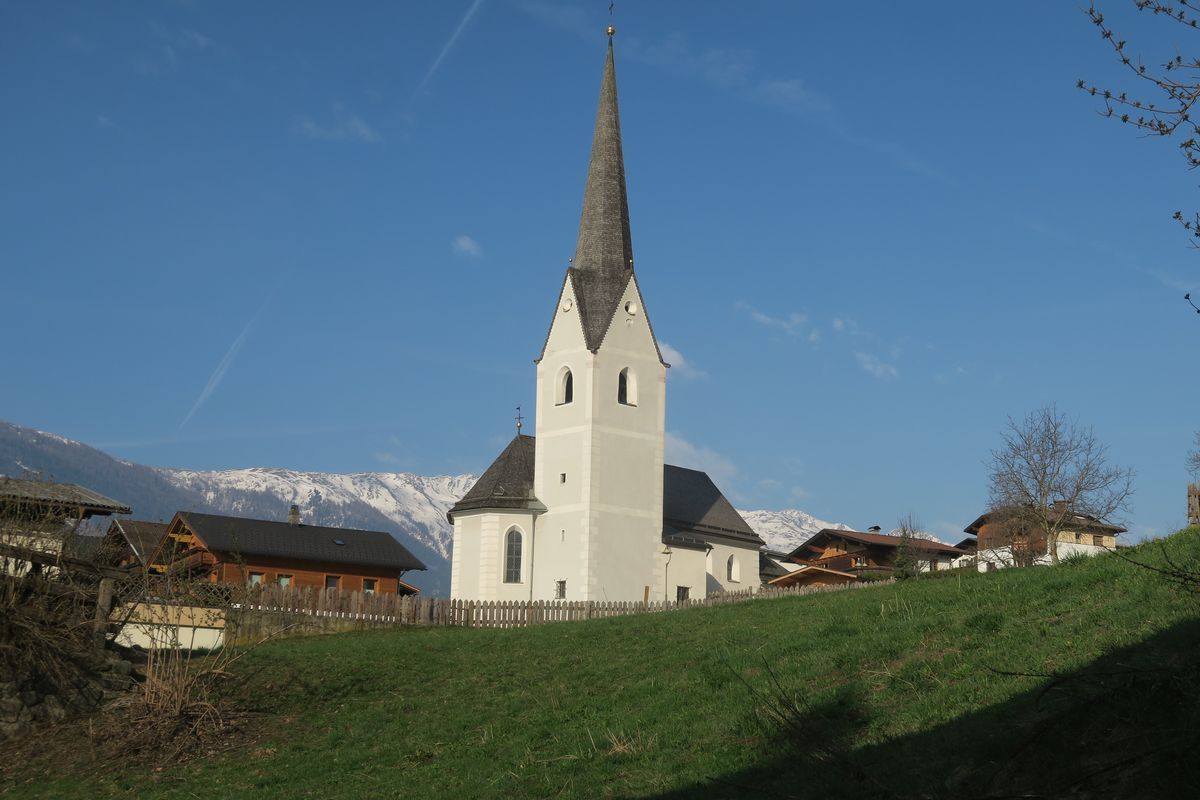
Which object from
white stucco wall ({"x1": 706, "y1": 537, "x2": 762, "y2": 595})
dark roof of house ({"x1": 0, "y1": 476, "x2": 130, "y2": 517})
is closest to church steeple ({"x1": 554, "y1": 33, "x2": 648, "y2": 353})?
white stucco wall ({"x1": 706, "y1": 537, "x2": 762, "y2": 595})

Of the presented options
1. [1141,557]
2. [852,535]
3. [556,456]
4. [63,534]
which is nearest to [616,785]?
[1141,557]

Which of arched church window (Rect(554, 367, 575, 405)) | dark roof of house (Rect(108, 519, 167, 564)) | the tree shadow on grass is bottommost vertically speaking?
the tree shadow on grass

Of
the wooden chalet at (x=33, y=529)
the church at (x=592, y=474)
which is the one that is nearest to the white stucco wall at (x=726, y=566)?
the church at (x=592, y=474)

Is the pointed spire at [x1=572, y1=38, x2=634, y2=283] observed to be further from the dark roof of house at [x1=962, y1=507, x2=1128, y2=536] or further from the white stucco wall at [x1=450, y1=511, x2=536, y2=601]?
the dark roof of house at [x1=962, y1=507, x2=1128, y2=536]

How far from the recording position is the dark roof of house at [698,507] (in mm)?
62625

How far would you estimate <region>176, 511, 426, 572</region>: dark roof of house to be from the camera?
54969 millimetres

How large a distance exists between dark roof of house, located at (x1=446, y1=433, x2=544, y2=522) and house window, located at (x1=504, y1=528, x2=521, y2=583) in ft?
4.68

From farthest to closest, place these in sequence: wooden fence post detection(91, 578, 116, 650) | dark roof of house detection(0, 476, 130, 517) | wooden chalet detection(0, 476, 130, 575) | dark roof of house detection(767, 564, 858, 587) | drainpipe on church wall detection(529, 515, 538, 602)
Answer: dark roof of house detection(767, 564, 858, 587) < drainpipe on church wall detection(529, 515, 538, 602) < dark roof of house detection(0, 476, 130, 517) < wooden fence post detection(91, 578, 116, 650) < wooden chalet detection(0, 476, 130, 575)

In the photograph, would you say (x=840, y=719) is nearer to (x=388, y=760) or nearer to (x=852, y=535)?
(x=388, y=760)

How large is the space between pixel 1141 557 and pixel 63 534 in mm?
20645

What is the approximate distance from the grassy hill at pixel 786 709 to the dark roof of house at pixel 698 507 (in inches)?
1354

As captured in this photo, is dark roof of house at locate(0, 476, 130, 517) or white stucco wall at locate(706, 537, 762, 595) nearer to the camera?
dark roof of house at locate(0, 476, 130, 517)

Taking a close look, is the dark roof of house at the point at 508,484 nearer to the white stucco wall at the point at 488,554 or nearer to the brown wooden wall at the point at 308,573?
the white stucco wall at the point at 488,554

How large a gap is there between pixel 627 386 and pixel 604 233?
850cm
